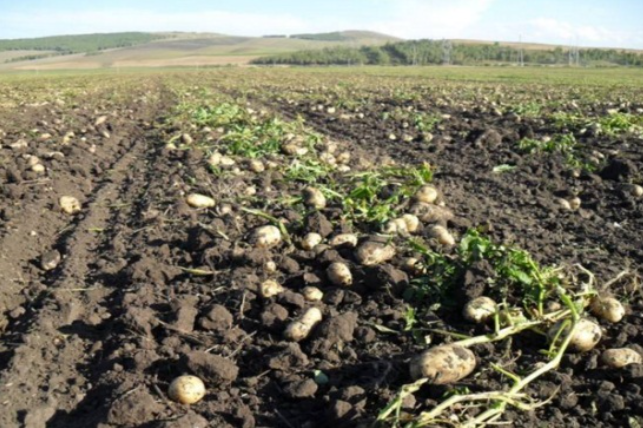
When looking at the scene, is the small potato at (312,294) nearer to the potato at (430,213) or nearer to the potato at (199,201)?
the potato at (430,213)

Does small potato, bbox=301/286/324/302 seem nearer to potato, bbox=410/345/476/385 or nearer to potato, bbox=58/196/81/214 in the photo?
potato, bbox=410/345/476/385

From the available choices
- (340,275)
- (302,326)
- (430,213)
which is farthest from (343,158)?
(302,326)

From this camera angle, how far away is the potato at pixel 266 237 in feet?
15.1

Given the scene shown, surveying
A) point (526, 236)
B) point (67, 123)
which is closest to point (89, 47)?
point (67, 123)

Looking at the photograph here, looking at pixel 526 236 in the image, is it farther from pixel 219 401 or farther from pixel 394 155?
pixel 394 155

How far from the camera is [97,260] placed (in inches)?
188

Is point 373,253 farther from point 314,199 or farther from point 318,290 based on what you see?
point 314,199

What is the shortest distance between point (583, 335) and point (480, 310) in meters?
0.54

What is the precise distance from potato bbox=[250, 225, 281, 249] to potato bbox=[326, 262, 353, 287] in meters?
0.77

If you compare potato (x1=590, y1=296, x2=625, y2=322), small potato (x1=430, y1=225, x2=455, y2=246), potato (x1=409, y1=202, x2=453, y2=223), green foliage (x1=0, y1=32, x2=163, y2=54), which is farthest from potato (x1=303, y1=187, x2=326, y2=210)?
green foliage (x1=0, y1=32, x2=163, y2=54)

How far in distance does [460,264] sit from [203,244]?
2.10 m

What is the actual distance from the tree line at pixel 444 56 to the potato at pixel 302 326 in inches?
3480

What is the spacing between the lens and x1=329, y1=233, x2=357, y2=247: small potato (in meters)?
4.52

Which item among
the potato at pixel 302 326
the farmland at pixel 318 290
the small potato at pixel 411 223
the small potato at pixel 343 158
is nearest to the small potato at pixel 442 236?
the farmland at pixel 318 290
